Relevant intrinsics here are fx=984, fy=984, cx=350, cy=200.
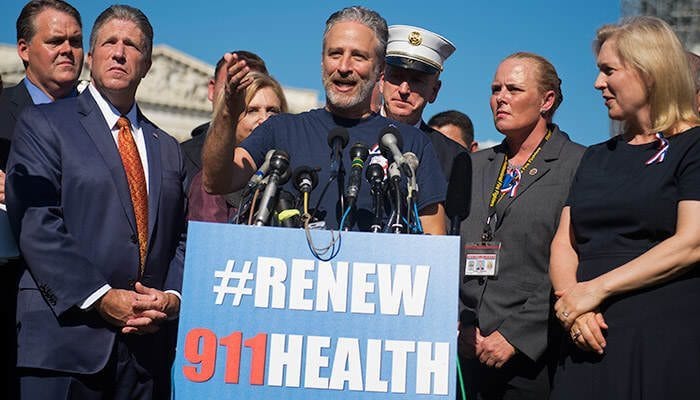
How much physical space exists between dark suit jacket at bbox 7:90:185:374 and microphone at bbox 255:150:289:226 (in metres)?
0.87

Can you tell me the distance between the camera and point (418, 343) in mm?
3336

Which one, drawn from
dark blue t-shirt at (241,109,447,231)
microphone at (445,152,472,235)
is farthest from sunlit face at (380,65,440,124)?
dark blue t-shirt at (241,109,447,231)

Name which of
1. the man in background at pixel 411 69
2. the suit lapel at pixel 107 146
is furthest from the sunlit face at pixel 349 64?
the man in background at pixel 411 69

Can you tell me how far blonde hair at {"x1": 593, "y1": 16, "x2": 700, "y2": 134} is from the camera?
13.1 ft

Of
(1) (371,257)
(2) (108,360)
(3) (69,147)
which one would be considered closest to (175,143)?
(3) (69,147)

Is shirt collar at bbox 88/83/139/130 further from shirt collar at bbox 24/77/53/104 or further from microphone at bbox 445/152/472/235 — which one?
microphone at bbox 445/152/472/235

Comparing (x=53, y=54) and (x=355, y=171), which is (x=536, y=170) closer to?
(x=355, y=171)

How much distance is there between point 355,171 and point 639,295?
1.25 metres

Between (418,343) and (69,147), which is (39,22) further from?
(418,343)

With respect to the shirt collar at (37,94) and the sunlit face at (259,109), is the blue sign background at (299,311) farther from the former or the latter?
the sunlit face at (259,109)

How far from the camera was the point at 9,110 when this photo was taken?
5094mm

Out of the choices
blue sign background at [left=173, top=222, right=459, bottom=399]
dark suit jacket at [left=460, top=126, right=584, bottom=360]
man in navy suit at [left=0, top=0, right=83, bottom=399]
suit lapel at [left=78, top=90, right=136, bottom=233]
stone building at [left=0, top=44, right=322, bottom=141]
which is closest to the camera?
blue sign background at [left=173, top=222, right=459, bottom=399]

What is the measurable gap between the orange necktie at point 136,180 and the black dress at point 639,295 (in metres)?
1.84

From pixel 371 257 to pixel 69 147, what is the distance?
1493 millimetres
